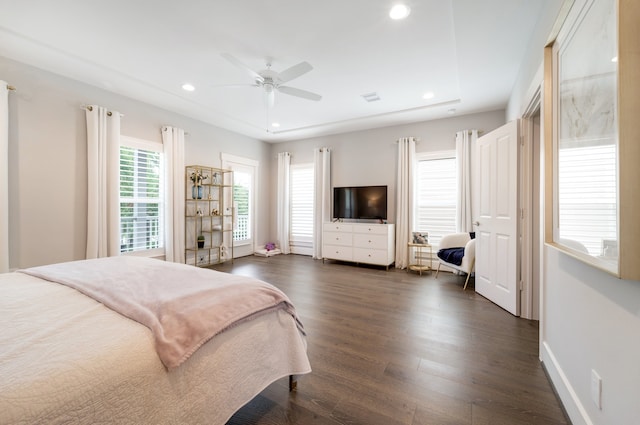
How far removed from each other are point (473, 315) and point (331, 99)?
11.0ft

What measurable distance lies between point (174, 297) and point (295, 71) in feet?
7.63

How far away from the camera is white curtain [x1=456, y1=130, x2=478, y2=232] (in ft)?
14.5

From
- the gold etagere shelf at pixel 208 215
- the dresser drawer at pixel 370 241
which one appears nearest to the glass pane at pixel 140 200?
the gold etagere shelf at pixel 208 215

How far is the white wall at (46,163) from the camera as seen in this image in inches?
118

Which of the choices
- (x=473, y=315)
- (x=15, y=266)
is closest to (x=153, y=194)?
(x=15, y=266)

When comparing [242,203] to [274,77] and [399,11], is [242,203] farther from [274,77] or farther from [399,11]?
[399,11]

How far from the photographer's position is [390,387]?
1.68 metres

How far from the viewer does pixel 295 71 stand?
266cm

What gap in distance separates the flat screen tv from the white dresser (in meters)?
0.27

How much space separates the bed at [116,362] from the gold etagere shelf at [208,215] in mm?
3301

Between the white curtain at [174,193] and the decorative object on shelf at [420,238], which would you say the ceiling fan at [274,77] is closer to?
the white curtain at [174,193]

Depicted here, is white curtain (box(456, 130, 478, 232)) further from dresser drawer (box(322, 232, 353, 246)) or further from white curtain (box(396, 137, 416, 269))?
dresser drawer (box(322, 232, 353, 246))

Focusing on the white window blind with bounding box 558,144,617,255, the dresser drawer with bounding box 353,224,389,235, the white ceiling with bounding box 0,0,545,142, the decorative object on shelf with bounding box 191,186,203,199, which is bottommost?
the dresser drawer with bounding box 353,224,389,235

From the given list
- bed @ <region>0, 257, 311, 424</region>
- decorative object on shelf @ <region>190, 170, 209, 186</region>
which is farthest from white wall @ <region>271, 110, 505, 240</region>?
bed @ <region>0, 257, 311, 424</region>
